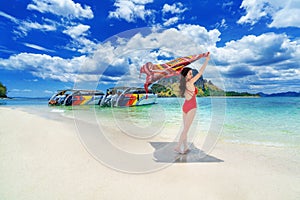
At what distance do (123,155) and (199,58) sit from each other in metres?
2.35

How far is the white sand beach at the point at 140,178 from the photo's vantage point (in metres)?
1.97

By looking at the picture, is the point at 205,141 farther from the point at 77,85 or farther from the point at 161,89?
the point at 77,85

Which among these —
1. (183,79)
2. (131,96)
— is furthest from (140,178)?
(131,96)

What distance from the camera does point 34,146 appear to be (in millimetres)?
3662

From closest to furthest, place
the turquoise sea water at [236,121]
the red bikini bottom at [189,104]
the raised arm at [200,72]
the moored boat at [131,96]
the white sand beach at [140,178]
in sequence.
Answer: the white sand beach at [140,178] < the raised arm at [200,72] < the red bikini bottom at [189,104] < the turquoise sea water at [236,121] < the moored boat at [131,96]

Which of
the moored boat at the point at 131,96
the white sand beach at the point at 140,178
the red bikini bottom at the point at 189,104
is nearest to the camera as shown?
the white sand beach at the point at 140,178

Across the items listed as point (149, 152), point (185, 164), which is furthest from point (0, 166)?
point (185, 164)

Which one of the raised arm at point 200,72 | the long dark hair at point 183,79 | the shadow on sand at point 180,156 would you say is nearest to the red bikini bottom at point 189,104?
the long dark hair at point 183,79

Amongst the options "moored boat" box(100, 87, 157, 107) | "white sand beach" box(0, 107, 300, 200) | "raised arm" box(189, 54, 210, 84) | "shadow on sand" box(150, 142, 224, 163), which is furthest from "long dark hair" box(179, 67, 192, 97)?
"white sand beach" box(0, 107, 300, 200)

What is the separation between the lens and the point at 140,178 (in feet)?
7.71

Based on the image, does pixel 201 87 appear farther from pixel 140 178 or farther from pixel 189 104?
pixel 140 178

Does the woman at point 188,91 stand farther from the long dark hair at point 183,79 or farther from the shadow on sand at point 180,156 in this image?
the shadow on sand at point 180,156

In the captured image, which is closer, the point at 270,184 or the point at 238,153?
the point at 270,184

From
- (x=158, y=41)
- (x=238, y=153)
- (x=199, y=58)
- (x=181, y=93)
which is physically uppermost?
(x=158, y=41)
